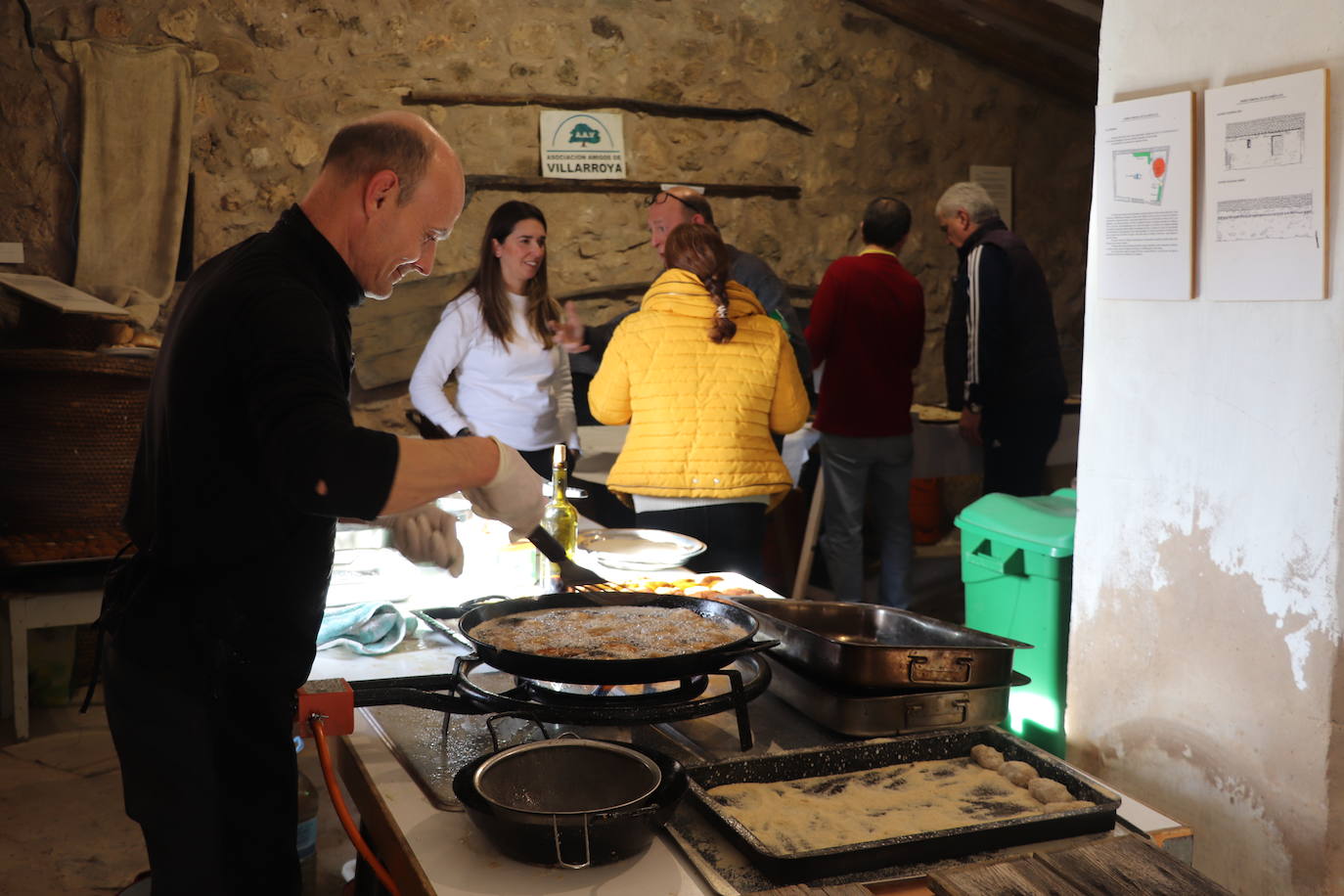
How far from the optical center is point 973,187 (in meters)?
4.56

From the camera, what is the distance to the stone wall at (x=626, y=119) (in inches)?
191

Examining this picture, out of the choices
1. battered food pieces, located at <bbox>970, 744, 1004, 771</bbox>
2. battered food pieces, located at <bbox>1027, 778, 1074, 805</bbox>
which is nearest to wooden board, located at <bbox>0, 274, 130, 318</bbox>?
battered food pieces, located at <bbox>970, 744, 1004, 771</bbox>

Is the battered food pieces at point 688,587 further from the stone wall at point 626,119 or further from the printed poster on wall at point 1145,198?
the stone wall at point 626,119

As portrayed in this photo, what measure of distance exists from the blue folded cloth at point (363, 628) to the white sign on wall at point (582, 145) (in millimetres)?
3941

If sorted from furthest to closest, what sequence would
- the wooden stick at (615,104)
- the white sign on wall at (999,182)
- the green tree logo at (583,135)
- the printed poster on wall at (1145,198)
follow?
the white sign on wall at (999,182) < the green tree logo at (583,135) < the wooden stick at (615,104) < the printed poster on wall at (1145,198)

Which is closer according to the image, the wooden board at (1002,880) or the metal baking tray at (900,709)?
the wooden board at (1002,880)

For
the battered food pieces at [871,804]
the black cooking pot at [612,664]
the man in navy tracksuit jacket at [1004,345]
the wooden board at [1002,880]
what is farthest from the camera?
the man in navy tracksuit jacket at [1004,345]

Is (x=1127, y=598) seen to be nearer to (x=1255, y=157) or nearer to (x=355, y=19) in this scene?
(x=1255, y=157)

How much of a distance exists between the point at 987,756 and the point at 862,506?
295cm

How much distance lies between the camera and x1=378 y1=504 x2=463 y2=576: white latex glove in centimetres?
175

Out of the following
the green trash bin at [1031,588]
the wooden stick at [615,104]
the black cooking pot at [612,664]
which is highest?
the wooden stick at [615,104]

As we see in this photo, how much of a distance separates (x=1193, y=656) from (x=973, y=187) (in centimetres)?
280

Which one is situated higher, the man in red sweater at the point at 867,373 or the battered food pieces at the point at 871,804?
the man in red sweater at the point at 867,373

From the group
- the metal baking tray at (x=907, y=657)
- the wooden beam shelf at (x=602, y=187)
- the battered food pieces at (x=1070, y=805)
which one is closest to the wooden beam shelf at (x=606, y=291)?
the wooden beam shelf at (x=602, y=187)
